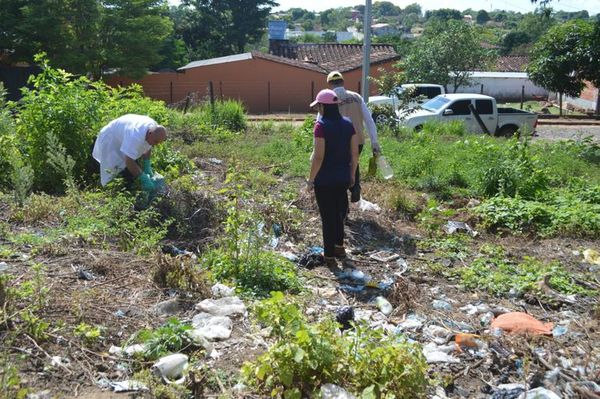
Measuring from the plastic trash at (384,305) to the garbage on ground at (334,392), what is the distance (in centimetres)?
169

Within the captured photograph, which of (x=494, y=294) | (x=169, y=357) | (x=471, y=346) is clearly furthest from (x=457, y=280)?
(x=169, y=357)

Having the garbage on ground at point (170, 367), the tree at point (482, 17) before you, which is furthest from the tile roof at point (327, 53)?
the tree at point (482, 17)

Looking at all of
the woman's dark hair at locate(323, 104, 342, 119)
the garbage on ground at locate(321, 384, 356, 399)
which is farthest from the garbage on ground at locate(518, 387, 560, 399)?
the woman's dark hair at locate(323, 104, 342, 119)

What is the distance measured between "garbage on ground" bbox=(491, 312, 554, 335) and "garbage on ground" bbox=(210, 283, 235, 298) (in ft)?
6.89

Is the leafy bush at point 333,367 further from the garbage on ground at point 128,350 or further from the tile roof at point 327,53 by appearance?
the tile roof at point 327,53

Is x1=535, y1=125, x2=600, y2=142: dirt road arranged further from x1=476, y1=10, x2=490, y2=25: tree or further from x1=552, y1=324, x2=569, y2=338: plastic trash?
x1=476, y1=10, x2=490, y2=25: tree

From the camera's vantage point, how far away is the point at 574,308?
5438mm

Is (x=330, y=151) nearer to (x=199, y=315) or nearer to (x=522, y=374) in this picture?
(x=199, y=315)

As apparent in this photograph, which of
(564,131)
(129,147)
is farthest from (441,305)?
(564,131)

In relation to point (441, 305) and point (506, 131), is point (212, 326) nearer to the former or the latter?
point (441, 305)

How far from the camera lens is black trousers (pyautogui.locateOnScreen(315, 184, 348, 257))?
619 centimetres

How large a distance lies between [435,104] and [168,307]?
1388cm

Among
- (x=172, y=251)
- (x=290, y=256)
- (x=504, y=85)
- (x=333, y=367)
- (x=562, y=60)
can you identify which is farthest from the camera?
(x=504, y=85)

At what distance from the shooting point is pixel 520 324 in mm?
4824
